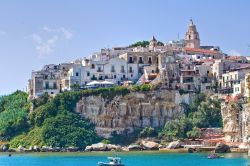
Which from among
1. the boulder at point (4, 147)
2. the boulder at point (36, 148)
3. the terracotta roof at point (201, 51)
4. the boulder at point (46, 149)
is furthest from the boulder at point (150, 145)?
the terracotta roof at point (201, 51)

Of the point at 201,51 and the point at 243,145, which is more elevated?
the point at 201,51

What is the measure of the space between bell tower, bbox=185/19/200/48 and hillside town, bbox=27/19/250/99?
11239mm

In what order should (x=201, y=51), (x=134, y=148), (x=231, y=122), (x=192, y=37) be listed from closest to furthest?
(x=231, y=122) → (x=134, y=148) → (x=201, y=51) → (x=192, y=37)

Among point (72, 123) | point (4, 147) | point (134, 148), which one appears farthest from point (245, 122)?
point (4, 147)

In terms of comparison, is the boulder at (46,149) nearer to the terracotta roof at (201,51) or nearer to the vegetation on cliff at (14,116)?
the vegetation on cliff at (14,116)

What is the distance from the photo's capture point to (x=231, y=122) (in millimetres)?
71312

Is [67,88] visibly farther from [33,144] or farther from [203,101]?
[203,101]

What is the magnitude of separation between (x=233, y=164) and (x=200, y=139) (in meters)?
20.6

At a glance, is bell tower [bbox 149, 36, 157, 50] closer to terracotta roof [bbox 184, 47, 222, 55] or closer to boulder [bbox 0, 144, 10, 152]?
terracotta roof [bbox 184, 47, 222, 55]

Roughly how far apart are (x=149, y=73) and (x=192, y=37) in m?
20.0

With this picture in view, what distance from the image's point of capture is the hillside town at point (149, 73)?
79.7 m

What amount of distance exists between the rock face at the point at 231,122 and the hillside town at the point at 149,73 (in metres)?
4.01

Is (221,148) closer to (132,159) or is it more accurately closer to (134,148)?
(134,148)

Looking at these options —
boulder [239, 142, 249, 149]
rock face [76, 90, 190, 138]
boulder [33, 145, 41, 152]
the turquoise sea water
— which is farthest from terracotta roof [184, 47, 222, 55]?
the turquoise sea water
